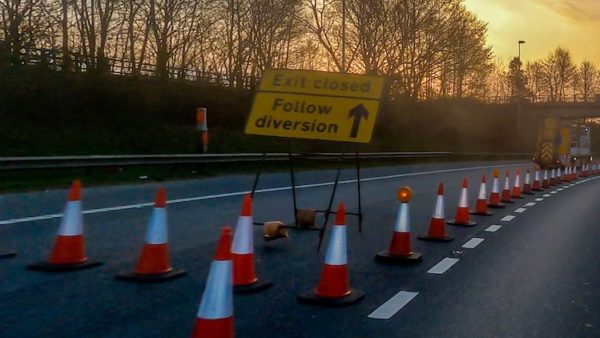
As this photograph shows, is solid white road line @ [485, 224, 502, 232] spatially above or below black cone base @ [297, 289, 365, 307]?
below

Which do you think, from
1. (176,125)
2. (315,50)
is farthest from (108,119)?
(315,50)

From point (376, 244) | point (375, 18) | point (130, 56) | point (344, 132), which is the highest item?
point (375, 18)

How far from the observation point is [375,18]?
5197 cm

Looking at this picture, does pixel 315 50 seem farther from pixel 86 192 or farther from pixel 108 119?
pixel 86 192

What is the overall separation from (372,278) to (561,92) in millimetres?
119036

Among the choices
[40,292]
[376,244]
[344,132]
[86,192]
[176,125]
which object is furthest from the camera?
[176,125]

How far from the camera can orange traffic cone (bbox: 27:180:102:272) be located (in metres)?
7.50

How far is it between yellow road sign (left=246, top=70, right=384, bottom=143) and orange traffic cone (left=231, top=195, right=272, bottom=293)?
230 cm

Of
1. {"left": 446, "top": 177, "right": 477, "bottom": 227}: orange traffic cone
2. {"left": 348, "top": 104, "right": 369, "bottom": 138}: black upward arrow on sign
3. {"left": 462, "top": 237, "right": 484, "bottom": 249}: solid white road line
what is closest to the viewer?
{"left": 348, "top": 104, "right": 369, "bottom": 138}: black upward arrow on sign

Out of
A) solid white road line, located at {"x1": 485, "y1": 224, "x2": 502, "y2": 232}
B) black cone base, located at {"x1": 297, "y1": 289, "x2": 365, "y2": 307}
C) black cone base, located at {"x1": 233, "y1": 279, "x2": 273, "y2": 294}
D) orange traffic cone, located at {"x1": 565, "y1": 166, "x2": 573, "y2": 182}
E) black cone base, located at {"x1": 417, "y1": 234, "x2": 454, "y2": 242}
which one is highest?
black cone base, located at {"x1": 233, "y1": 279, "x2": 273, "y2": 294}

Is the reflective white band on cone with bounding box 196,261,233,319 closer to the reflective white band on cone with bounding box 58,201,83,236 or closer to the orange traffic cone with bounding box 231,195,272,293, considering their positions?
the orange traffic cone with bounding box 231,195,272,293

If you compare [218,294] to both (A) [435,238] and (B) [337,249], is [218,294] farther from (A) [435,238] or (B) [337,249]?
(A) [435,238]

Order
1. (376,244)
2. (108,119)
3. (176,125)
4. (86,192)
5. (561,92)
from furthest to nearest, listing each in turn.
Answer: (561,92), (176,125), (108,119), (86,192), (376,244)

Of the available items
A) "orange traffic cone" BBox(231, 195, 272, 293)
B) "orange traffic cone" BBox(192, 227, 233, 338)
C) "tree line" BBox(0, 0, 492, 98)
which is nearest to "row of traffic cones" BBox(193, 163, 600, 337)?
"orange traffic cone" BBox(192, 227, 233, 338)
